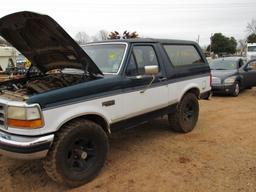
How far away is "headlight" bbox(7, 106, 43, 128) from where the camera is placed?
3.23m

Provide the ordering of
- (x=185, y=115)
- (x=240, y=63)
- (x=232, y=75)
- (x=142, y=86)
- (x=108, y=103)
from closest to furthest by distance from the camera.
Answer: (x=108, y=103), (x=142, y=86), (x=185, y=115), (x=232, y=75), (x=240, y=63)

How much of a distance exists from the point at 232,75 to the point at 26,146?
31.4 feet

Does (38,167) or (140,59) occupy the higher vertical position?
(140,59)

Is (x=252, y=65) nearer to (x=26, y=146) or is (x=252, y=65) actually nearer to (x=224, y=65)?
(x=224, y=65)

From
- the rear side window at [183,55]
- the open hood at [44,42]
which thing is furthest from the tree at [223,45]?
the open hood at [44,42]

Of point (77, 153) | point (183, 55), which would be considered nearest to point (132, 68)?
point (77, 153)

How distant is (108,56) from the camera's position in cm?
465

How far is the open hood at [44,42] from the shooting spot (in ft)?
11.9

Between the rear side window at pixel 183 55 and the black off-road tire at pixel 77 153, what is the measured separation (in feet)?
7.71

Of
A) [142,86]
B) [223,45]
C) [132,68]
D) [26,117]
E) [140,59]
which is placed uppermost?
[223,45]

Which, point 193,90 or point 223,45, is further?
point 223,45

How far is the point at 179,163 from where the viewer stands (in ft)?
14.7

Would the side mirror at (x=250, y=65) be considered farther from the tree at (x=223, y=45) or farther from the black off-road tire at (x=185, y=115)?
the tree at (x=223, y=45)

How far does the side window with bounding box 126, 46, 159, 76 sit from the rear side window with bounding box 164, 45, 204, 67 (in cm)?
49
